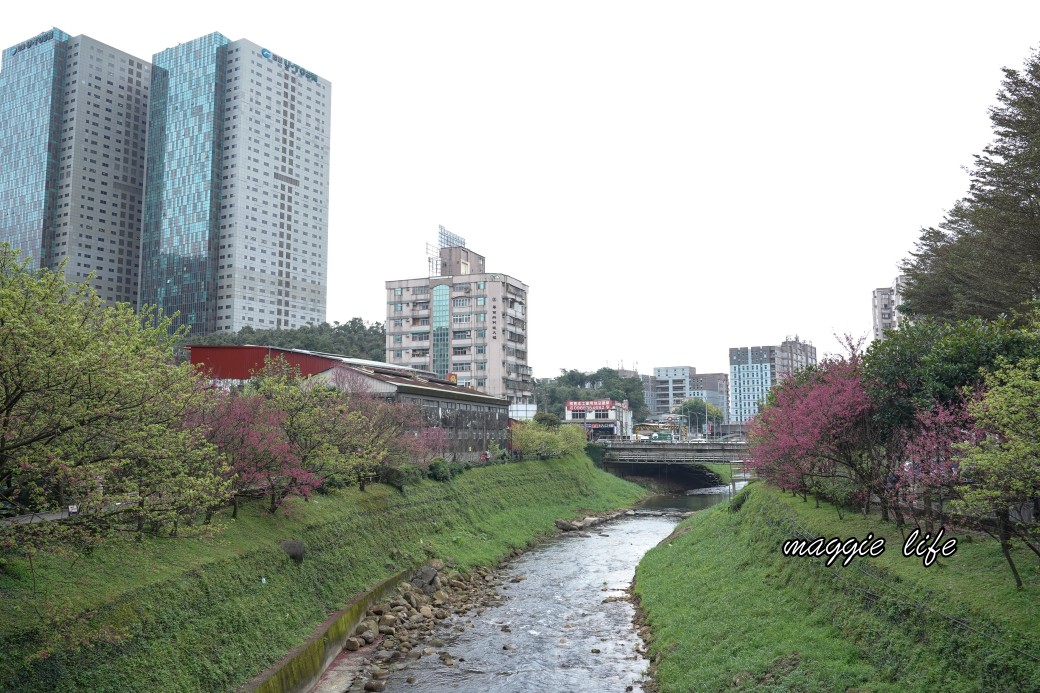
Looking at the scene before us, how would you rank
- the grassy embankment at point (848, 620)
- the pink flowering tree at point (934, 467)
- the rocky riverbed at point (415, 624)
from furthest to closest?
the rocky riverbed at point (415, 624)
the pink flowering tree at point (934, 467)
the grassy embankment at point (848, 620)

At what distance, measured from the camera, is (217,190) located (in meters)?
177

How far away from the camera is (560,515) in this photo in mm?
66938

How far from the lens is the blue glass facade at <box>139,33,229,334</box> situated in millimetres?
176000

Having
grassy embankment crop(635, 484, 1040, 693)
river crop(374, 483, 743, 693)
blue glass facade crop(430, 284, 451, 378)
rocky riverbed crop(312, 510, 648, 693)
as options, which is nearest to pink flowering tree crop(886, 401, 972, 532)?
grassy embankment crop(635, 484, 1040, 693)

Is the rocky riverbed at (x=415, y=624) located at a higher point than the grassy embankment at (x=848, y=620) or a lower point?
lower

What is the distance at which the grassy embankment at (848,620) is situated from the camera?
1582cm

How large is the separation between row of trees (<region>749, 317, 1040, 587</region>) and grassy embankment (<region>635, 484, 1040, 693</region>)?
1288 millimetres

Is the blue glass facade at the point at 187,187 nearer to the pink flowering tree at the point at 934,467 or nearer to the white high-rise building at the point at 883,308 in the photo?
the white high-rise building at the point at 883,308

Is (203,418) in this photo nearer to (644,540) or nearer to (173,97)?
(644,540)

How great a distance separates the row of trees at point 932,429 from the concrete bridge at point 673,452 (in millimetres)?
55155

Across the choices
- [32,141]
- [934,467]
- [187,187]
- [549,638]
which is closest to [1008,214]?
[934,467]

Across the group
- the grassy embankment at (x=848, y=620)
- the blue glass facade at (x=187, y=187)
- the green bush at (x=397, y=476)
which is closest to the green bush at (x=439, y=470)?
the green bush at (x=397, y=476)

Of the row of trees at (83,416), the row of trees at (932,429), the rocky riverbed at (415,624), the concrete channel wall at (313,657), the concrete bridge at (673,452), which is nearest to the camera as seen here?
the row of trees at (83,416)

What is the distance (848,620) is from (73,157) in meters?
205
